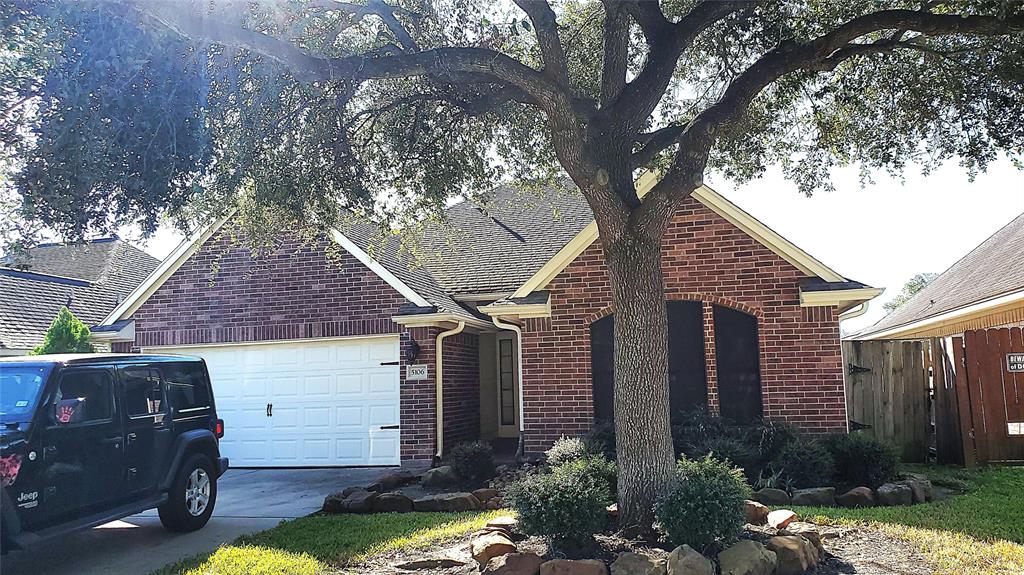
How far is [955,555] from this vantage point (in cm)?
598

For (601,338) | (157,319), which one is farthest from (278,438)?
(601,338)

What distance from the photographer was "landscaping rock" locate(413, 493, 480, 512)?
340 inches

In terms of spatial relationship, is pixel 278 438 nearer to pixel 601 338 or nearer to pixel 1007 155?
pixel 601 338

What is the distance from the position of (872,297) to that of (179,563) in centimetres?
913

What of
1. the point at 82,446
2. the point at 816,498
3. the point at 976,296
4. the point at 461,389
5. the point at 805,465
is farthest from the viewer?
the point at 976,296

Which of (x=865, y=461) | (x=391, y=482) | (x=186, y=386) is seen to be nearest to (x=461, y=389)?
(x=391, y=482)

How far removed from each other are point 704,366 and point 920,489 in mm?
3476

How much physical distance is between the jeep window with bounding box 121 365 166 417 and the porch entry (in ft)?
20.4

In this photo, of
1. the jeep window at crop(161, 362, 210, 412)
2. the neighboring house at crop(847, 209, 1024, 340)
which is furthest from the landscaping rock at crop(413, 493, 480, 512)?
the neighboring house at crop(847, 209, 1024, 340)

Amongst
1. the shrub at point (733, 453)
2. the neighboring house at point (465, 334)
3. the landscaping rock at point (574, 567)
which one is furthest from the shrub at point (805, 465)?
the landscaping rock at point (574, 567)

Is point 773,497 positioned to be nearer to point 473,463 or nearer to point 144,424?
point 473,463

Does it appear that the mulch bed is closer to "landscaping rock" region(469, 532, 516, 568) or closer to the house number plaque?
"landscaping rock" region(469, 532, 516, 568)

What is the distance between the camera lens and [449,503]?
867 cm

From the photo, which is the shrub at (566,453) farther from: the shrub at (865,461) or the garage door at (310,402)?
the garage door at (310,402)
